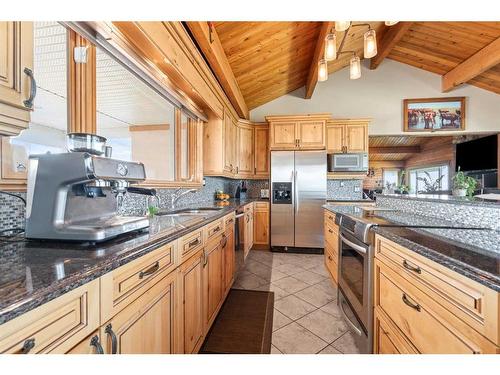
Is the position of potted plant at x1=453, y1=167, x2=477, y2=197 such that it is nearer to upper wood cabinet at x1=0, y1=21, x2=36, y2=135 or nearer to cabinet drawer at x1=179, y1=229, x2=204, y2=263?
cabinet drawer at x1=179, y1=229, x2=204, y2=263

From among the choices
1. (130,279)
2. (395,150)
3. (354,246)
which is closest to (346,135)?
(354,246)

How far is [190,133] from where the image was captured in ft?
9.62

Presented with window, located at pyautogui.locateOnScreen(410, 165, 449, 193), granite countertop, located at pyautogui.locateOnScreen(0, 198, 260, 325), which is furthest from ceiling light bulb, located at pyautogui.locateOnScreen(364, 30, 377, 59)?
window, located at pyautogui.locateOnScreen(410, 165, 449, 193)

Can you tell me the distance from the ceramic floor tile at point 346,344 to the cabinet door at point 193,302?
961mm

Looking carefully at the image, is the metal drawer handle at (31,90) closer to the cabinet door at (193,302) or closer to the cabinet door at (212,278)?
the cabinet door at (193,302)

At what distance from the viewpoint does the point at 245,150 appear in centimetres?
434

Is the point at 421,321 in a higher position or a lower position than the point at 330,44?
lower

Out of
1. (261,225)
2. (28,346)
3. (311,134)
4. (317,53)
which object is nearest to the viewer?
(28,346)

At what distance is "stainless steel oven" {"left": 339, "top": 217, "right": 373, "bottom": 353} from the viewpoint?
55.9 inches

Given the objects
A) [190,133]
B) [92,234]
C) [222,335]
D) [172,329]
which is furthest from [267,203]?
[92,234]

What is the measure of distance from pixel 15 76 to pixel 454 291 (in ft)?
5.25

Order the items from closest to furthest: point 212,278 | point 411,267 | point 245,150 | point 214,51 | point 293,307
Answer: point 411,267 → point 212,278 → point 293,307 → point 214,51 → point 245,150

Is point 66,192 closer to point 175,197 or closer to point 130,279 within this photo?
point 130,279

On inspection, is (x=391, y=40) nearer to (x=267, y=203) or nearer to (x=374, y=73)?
(x=374, y=73)
